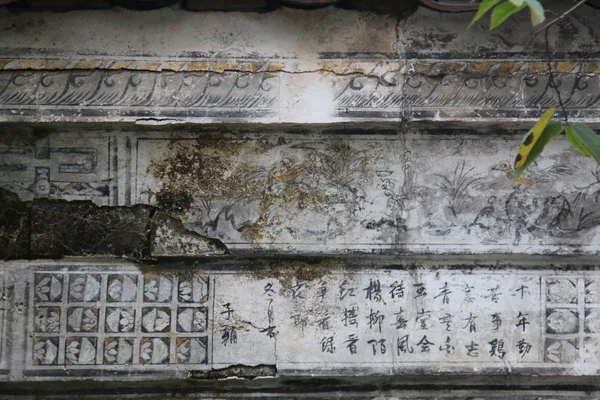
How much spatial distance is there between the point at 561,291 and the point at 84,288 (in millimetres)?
1798

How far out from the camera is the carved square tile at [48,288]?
3.27m

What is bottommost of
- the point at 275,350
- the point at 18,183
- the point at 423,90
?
the point at 275,350

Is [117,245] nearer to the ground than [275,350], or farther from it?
farther from it

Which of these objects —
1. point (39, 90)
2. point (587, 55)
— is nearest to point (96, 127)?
point (39, 90)

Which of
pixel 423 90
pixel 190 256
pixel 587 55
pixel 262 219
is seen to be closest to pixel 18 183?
pixel 190 256

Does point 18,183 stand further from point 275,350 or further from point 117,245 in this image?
point 275,350

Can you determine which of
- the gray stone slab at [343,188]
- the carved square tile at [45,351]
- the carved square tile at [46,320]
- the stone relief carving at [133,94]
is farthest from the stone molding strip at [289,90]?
the carved square tile at [45,351]

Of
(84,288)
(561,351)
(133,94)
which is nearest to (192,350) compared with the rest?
(84,288)

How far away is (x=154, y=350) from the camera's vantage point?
3.28 m

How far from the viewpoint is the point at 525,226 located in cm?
331

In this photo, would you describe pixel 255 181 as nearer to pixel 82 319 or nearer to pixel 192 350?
pixel 192 350

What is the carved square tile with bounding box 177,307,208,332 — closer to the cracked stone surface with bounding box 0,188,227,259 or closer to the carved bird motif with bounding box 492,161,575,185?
the cracked stone surface with bounding box 0,188,227,259

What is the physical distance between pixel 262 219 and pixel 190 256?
30 centimetres

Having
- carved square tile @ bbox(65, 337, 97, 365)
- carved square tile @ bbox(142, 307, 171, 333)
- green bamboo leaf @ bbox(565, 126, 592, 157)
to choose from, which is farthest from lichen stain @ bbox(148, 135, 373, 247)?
green bamboo leaf @ bbox(565, 126, 592, 157)
